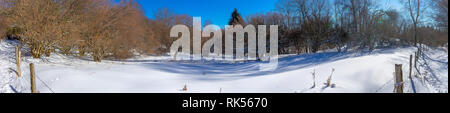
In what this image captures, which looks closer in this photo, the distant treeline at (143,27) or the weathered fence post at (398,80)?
the weathered fence post at (398,80)

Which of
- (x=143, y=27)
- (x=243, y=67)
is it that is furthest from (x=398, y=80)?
(x=143, y=27)

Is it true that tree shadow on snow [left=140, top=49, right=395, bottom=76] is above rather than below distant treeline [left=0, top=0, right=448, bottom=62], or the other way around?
below

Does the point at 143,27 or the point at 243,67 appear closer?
the point at 243,67

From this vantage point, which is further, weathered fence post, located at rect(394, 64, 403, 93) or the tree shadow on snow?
the tree shadow on snow

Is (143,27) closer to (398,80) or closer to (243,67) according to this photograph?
(243,67)

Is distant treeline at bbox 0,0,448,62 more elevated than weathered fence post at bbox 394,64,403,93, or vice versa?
distant treeline at bbox 0,0,448,62

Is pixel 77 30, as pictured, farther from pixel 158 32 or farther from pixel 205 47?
pixel 205 47

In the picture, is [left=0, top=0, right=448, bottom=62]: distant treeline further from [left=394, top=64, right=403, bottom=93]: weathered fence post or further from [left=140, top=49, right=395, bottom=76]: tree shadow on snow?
[left=394, top=64, right=403, bottom=93]: weathered fence post

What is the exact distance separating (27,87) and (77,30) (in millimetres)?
5250

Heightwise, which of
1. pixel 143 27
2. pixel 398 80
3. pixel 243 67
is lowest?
pixel 243 67

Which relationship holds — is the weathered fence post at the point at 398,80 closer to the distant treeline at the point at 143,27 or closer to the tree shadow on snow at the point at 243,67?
the tree shadow on snow at the point at 243,67

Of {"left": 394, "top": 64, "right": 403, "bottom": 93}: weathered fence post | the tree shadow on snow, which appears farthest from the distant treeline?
{"left": 394, "top": 64, "right": 403, "bottom": 93}: weathered fence post

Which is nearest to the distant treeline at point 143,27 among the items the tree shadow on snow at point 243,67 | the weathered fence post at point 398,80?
the tree shadow on snow at point 243,67
